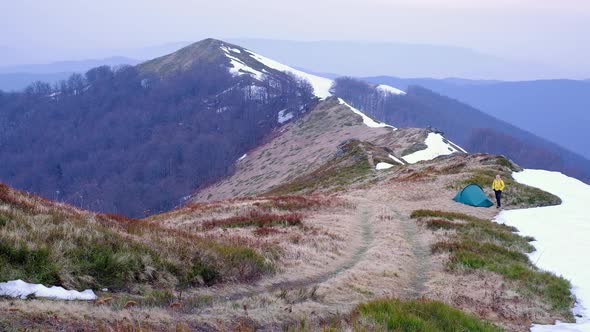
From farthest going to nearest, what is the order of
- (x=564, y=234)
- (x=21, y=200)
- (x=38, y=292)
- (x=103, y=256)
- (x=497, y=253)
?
1. (x=564, y=234)
2. (x=497, y=253)
3. (x=21, y=200)
4. (x=103, y=256)
5. (x=38, y=292)

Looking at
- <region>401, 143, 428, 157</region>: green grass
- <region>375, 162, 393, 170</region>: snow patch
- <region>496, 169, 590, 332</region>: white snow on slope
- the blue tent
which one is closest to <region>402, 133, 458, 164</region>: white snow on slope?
<region>401, 143, 428, 157</region>: green grass

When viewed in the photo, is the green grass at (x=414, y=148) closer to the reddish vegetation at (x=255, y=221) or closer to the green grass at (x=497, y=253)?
the green grass at (x=497, y=253)

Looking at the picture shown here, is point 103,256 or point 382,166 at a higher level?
point 103,256

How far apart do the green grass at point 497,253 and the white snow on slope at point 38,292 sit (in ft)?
38.8

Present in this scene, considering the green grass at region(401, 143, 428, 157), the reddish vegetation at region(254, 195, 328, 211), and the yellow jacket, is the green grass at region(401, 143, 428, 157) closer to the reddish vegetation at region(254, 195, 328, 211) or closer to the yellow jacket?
the yellow jacket

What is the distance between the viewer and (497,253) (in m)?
18.9

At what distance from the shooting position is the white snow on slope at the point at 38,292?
762cm

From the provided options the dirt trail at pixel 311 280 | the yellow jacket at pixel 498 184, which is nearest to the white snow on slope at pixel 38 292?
the dirt trail at pixel 311 280

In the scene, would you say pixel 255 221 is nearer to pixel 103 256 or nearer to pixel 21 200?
pixel 21 200

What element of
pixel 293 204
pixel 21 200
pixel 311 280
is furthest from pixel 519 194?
pixel 21 200

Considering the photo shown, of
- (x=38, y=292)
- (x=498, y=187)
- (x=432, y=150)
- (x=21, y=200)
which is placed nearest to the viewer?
(x=38, y=292)

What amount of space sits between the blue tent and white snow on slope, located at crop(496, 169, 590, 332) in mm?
2607

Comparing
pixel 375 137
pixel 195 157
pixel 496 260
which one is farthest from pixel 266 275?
pixel 195 157

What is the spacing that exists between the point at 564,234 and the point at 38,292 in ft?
75.3
